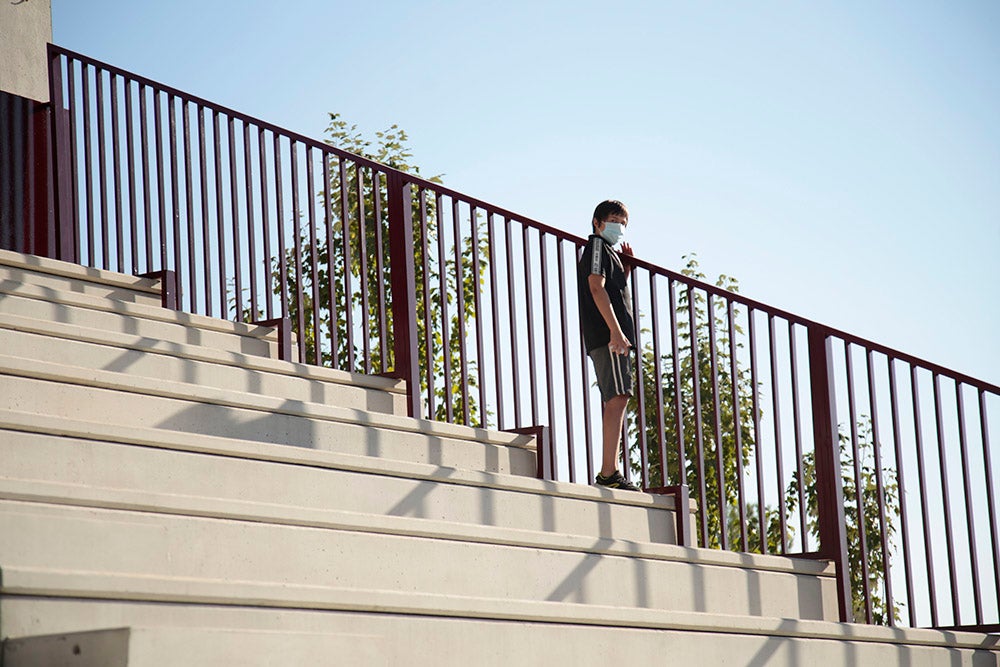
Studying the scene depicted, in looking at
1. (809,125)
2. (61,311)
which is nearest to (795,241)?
(809,125)

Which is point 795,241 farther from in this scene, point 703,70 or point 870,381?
point 870,381

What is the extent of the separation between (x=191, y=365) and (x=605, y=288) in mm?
1802

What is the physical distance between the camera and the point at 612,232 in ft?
18.6

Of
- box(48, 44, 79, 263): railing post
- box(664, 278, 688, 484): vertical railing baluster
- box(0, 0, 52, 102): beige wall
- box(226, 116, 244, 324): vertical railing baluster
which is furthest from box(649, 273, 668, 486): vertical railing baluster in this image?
box(0, 0, 52, 102): beige wall

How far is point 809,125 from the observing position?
19.3 meters

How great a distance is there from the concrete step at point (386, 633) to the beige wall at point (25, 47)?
5.41m

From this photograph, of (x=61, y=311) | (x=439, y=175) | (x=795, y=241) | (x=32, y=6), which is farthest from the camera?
(x=795, y=241)

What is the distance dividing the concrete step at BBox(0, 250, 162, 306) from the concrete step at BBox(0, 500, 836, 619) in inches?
95.1

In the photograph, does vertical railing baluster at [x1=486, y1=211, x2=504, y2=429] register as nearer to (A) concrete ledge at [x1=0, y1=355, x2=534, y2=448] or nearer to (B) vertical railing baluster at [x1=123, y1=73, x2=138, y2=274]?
(A) concrete ledge at [x1=0, y1=355, x2=534, y2=448]

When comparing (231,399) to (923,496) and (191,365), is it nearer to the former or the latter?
(191,365)

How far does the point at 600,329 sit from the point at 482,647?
8.27 ft

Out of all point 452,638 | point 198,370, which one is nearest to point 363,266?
point 198,370

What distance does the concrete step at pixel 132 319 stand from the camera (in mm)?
5047

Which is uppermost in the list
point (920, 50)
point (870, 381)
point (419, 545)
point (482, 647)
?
point (920, 50)
